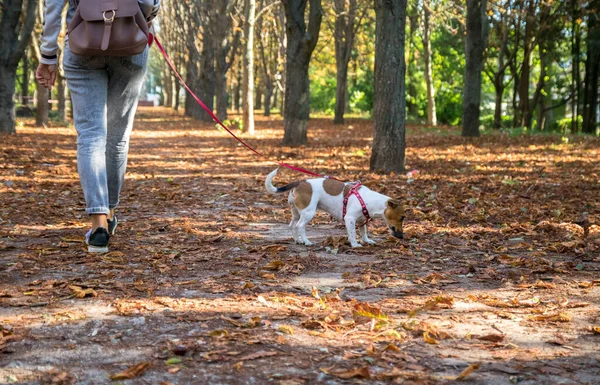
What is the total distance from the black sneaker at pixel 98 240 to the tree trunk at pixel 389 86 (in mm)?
7025

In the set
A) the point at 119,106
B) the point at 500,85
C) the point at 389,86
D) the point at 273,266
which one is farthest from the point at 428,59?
the point at 273,266

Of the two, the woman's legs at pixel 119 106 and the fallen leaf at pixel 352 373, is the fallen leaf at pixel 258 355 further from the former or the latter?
the woman's legs at pixel 119 106

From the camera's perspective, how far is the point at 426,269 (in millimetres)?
5348

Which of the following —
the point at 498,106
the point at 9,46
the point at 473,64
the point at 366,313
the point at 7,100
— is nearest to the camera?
the point at 366,313

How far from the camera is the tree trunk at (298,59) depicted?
17125 mm

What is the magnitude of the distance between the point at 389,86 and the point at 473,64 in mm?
9408

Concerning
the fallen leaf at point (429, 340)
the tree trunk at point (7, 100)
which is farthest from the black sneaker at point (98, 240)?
the tree trunk at point (7, 100)

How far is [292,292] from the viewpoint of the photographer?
176 inches

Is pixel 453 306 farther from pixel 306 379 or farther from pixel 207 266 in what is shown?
pixel 207 266

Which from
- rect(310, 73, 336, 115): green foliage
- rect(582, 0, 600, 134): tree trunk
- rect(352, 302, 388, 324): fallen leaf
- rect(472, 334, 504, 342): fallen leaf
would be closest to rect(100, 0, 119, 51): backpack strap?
rect(352, 302, 388, 324): fallen leaf

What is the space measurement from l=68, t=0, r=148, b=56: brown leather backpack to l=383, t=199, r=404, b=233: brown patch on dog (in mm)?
2454

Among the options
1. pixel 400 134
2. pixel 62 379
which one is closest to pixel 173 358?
pixel 62 379

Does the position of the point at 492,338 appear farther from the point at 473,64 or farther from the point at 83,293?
the point at 473,64

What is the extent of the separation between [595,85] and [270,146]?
51.2 ft
